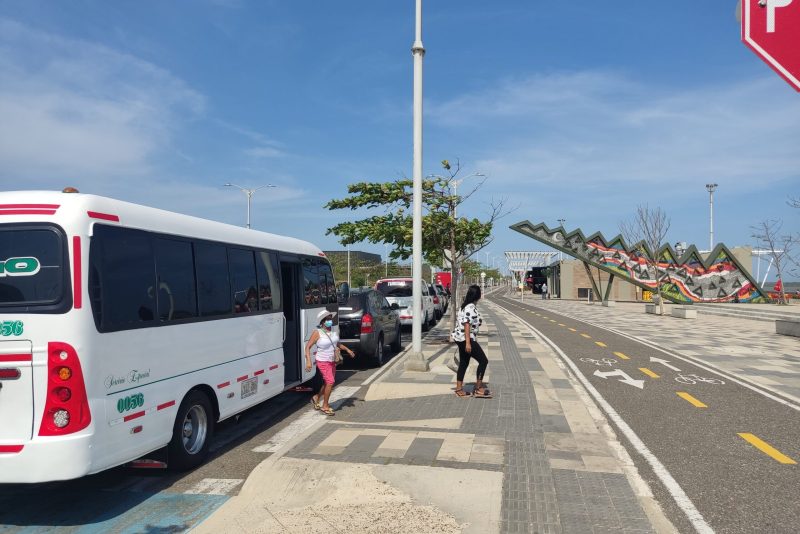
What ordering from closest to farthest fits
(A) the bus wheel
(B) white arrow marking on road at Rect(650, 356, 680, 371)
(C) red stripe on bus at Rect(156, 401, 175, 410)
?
(C) red stripe on bus at Rect(156, 401, 175, 410) → (A) the bus wheel → (B) white arrow marking on road at Rect(650, 356, 680, 371)

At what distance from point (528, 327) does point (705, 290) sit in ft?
91.6

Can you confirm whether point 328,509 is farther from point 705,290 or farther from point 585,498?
point 705,290

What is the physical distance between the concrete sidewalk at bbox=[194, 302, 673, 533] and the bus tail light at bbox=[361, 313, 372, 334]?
3204mm

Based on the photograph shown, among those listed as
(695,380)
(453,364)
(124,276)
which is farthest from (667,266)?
(124,276)

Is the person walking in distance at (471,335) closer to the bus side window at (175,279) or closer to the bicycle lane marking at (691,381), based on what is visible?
the bicycle lane marking at (691,381)

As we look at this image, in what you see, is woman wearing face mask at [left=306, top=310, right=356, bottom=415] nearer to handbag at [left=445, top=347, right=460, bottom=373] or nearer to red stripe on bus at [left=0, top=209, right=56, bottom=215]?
handbag at [left=445, top=347, right=460, bottom=373]

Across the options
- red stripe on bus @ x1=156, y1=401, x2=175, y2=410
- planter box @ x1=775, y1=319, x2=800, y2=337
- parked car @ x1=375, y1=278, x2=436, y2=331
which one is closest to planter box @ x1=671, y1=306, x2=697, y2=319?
planter box @ x1=775, y1=319, x2=800, y2=337

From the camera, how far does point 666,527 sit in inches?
180

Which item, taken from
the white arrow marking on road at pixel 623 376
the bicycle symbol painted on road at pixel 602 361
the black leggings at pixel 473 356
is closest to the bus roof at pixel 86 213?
the black leggings at pixel 473 356

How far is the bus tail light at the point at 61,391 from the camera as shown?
4.43m

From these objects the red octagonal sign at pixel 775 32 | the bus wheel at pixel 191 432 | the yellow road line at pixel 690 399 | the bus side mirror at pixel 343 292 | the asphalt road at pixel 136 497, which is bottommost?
the yellow road line at pixel 690 399

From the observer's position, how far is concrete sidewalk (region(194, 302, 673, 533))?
4.63 metres

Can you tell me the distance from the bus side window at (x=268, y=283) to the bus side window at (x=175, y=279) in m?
1.69

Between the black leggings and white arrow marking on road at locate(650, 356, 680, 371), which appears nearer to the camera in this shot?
the black leggings
